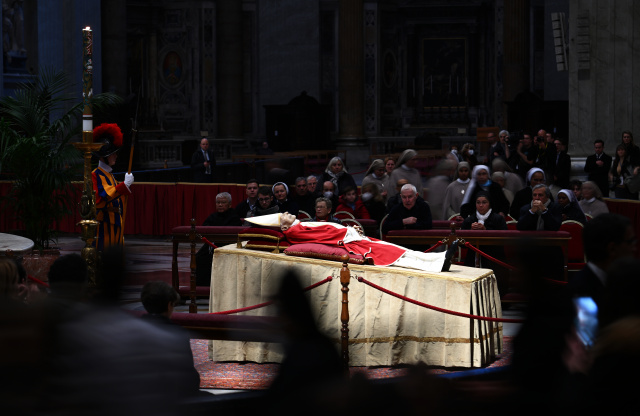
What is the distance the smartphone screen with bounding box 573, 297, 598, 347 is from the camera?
399cm

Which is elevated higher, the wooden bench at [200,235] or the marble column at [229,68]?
the marble column at [229,68]

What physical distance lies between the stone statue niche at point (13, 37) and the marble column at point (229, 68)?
984 centimetres

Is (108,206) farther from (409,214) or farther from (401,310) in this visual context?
(401,310)

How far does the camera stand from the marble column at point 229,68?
32625 mm

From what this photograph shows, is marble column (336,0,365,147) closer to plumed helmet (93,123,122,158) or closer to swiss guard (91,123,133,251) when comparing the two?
swiss guard (91,123,133,251)

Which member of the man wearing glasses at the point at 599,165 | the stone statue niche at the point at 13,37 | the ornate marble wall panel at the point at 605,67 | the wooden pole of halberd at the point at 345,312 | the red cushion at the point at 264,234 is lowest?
the wooden pole of halberd at the point at 345,312

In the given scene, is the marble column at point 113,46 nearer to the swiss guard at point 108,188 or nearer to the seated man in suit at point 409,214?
the swiss guard at point 108,188

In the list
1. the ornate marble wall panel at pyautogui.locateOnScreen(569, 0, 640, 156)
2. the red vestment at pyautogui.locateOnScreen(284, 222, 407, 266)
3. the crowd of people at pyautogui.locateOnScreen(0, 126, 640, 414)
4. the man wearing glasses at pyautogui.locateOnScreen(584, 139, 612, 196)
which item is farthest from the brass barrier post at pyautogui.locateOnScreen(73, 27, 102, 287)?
the ornate marble wall panel at pyautogui.locateOnScreen(569, 0, 640, 156)

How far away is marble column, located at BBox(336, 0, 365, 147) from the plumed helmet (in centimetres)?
2116

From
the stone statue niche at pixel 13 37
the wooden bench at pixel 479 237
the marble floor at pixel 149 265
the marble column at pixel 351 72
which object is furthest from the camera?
the marble column at pixel 351 72

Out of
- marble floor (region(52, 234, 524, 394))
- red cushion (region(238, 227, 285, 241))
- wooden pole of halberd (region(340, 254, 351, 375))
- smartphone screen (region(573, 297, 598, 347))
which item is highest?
smartphone screen (region(573, 297, 598, 347))

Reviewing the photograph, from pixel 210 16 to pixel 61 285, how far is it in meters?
29.2

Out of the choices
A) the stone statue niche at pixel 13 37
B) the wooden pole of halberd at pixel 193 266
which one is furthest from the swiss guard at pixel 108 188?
the stone statue niche at pixel 13 37

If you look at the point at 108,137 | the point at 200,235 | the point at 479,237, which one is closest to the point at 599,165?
the point at 479,237
